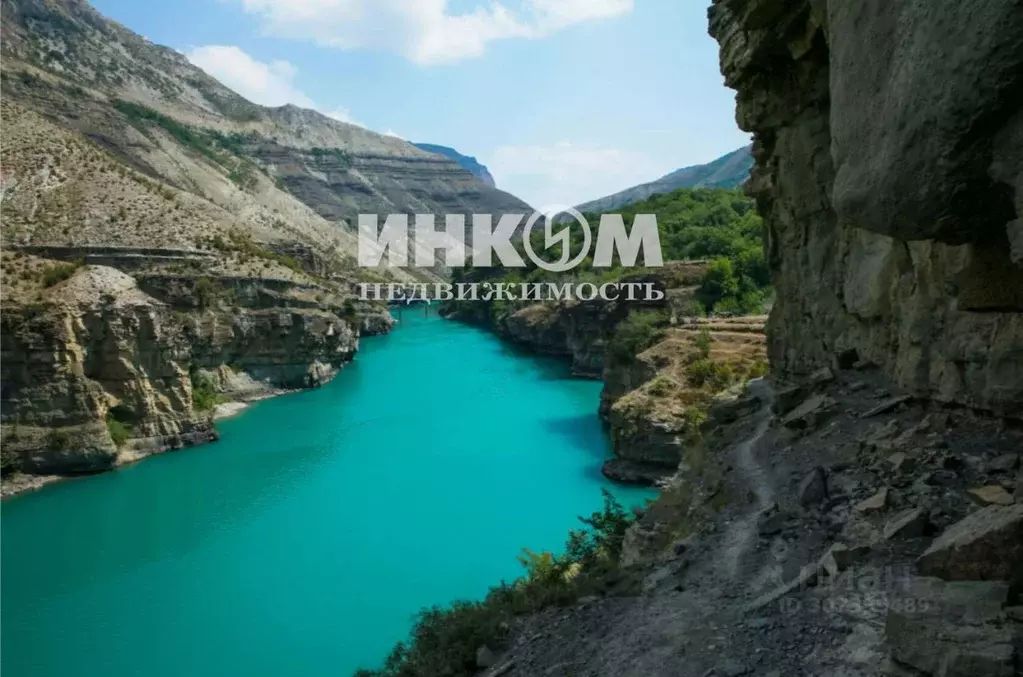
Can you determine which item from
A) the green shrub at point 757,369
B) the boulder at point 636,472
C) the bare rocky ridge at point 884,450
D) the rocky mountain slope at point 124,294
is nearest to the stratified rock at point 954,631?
the bare rocky ridge at point 884,450

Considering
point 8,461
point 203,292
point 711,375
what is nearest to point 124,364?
point 8,461

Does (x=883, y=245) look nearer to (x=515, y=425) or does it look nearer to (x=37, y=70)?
(x=515, y=425)

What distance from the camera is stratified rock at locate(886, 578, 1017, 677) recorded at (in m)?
3.43

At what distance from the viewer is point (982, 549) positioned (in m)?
4.04

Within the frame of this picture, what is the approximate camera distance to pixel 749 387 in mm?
14602

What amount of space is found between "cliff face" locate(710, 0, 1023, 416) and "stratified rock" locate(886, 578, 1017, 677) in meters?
1.88

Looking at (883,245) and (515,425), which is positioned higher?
(883,245)

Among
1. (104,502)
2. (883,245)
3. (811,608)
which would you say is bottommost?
(104,502)

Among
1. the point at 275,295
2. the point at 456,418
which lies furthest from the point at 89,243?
the point at 456,418

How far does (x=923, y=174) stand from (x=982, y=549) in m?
2.18

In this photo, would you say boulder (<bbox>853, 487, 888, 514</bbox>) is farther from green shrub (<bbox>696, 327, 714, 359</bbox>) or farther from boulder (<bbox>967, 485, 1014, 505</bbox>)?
green shrub (<bbox>696, 327, 714, 359</bbox>)

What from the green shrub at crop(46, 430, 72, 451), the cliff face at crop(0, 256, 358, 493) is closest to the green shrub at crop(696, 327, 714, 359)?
the cliff face at crop(0, 256, 358, 493)

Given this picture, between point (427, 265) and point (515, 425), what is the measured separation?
8212cm

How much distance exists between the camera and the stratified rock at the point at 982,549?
3904 mm
